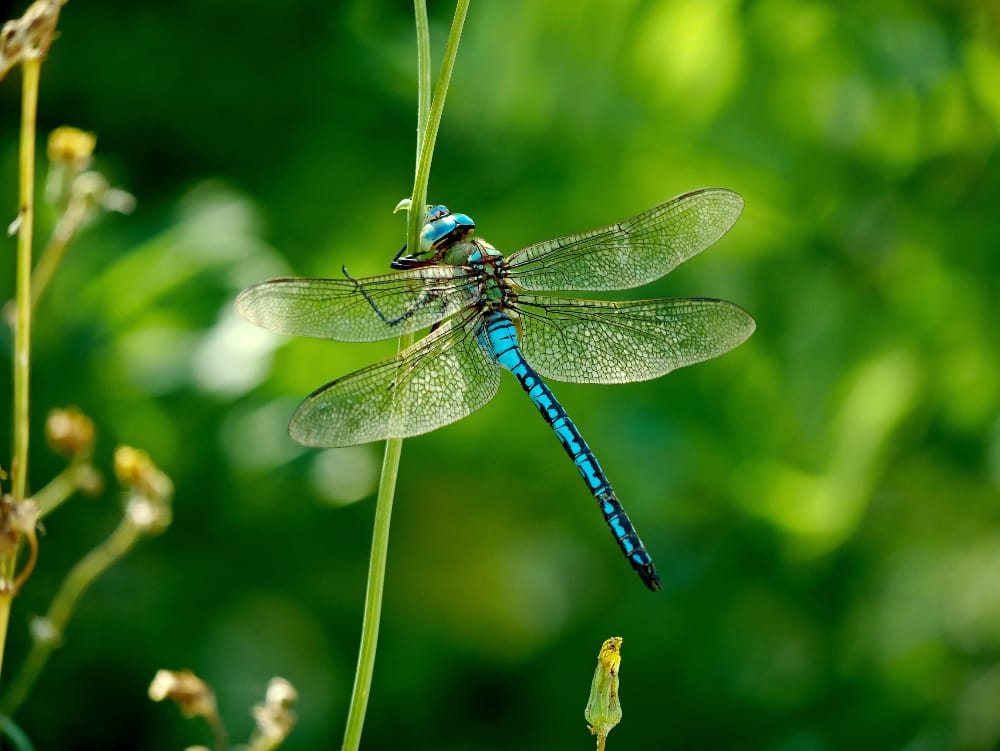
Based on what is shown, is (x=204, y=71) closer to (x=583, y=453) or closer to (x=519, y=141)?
(x=519, y=141)

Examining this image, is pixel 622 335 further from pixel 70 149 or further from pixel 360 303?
pixel 70 149

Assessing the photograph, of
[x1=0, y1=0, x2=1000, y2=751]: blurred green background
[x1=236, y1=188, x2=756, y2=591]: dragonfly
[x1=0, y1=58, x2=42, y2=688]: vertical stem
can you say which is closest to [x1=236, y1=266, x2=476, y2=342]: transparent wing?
[x1=236, y1=188, x2=756, y2=591]: dragonfly

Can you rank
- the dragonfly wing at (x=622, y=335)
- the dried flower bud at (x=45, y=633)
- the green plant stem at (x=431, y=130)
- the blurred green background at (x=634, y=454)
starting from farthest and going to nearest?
1. the blurred green background at (x=634, y=454)
2. the dragonfly wing at (x=622, y=335)
3. the dried flower bud at (x=45, y=633)
4. the green plant stem at (x=431, y=130)

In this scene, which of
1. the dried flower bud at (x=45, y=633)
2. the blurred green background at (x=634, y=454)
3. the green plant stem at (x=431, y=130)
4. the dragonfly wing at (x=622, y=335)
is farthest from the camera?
the blurred green background at (x=634, y=454)

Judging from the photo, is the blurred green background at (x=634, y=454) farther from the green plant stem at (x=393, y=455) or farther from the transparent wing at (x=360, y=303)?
the green plant stem at (x=393, y=455)

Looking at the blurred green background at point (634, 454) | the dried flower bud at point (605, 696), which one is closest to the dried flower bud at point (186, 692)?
the dried flower bud at point (605, 696)
